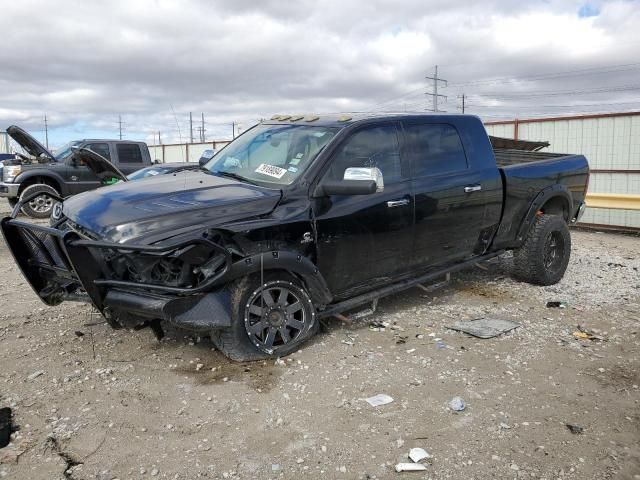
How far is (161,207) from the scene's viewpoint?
3.64 meters

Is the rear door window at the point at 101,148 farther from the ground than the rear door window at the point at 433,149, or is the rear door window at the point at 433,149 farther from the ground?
Result: the rear door window at the point at 101,148

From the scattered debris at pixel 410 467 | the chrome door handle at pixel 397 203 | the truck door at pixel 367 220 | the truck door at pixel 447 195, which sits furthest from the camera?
the truck door at pixel 447 195

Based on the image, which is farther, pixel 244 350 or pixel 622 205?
pixel 622 205

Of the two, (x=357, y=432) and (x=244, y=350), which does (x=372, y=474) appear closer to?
(x=357, y=432)

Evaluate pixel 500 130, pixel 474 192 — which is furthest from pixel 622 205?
pixel 474 192

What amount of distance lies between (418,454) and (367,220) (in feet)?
6.40

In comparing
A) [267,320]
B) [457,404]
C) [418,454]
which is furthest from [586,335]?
[267,320]

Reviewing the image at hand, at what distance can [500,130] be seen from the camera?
42.1 ft

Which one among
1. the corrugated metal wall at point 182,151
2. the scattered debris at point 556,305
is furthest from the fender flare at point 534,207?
the corrugated metal wall at point 182,151

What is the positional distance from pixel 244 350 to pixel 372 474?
4.74 feet

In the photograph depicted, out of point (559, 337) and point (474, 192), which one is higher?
point (474, 192)

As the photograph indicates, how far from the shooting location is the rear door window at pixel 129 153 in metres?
14.2

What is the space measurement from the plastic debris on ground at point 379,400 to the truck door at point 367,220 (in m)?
1.04

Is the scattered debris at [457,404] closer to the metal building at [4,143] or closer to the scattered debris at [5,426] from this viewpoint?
the scattered debris at [5,426]
